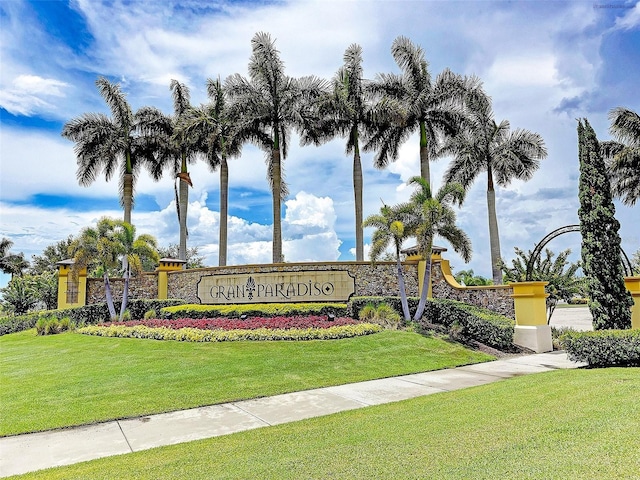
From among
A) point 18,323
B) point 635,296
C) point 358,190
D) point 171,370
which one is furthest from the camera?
point 358,190

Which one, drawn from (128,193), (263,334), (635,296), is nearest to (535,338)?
(635,296)

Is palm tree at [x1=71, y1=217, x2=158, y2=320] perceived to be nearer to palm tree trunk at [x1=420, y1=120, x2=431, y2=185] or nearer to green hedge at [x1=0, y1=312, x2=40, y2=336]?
green hedge at [x1=0, y1=312, x2=40, y2=336]

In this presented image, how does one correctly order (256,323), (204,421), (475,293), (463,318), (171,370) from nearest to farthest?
(204,421) → (171,370) → (463,318) → (256,323) → (475,293)

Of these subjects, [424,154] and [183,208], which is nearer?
[424,154]

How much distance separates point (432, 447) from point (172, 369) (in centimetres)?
689

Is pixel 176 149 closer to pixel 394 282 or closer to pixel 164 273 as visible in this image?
pixel 164 273

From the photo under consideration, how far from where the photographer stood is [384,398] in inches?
287

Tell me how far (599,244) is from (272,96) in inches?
642

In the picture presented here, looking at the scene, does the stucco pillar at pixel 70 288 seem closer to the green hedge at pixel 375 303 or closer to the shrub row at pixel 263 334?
the shrub row at pixel 263 334

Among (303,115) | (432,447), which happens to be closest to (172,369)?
(432,447)

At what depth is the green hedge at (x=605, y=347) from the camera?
27.5 ft

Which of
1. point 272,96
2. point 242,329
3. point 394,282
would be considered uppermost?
point 272,96

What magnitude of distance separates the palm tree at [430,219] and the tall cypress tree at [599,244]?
12.4ft

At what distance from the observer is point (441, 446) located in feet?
13.7
